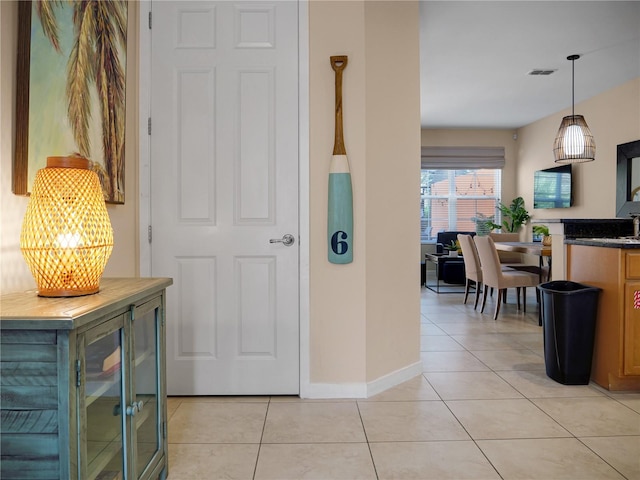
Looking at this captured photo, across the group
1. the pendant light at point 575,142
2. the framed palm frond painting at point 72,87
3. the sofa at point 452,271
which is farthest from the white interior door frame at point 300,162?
the sofa at point 452,271

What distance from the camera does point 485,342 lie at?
4.09 metres

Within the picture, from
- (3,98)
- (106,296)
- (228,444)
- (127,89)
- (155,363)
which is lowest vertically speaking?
(228,444)

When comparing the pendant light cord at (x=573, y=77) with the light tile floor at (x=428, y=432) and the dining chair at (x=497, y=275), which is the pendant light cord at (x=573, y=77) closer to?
the dining chair at (x=497, y=275)

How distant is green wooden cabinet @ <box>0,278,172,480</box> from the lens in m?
1.09

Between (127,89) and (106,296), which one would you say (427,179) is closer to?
(127,89)

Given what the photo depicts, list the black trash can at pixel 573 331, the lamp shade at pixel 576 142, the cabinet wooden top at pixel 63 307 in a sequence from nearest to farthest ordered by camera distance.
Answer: the cabinet wooden top at pixel 63 307
the black trash can at pixel 573 331
the lamp shade at pixel 576 142

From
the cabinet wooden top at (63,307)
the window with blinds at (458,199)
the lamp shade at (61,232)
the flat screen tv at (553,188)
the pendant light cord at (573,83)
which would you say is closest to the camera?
the cabinet wooden top at (63,307)

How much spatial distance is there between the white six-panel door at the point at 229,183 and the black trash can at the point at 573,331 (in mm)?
1623

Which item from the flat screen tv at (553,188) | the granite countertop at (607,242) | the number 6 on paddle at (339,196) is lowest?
the granite countertop at (607,242)

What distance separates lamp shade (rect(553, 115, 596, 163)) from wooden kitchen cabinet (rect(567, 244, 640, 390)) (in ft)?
7.55

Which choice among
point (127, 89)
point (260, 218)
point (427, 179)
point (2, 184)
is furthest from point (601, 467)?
point (427, 179)

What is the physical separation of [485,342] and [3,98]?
12.4 feet

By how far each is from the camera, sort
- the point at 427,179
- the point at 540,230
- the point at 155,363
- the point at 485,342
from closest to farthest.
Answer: the point at 155,363 < the point at 485,342 < the point at 540,230 < the point at 427,179

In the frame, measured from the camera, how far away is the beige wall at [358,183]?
2.75m
